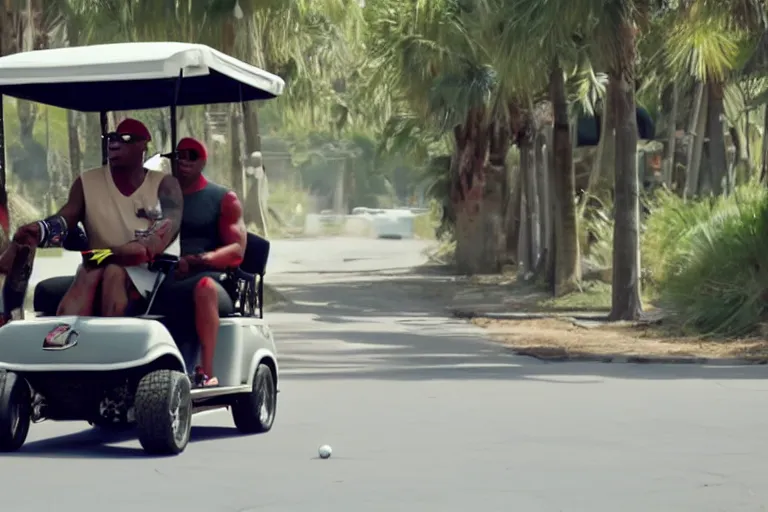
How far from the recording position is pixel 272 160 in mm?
127625

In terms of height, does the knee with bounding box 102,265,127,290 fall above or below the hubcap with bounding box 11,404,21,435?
above

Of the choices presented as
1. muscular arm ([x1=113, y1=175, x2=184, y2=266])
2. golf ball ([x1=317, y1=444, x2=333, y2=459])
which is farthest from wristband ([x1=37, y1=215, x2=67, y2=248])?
golf ball ([x1=317, y1=444, x2=333, y2=459])

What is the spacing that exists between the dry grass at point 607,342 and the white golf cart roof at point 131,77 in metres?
7.07

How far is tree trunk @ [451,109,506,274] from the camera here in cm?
4109

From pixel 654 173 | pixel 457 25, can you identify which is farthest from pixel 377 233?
pixel 457 25

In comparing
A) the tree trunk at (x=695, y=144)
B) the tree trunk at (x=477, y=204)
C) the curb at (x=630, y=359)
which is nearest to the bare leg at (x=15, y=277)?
the curb at (x=630, y=359)

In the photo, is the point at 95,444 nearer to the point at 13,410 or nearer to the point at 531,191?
the point at 13,410

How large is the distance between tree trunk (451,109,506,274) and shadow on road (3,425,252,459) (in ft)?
92.8

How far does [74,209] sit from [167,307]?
0.92 m

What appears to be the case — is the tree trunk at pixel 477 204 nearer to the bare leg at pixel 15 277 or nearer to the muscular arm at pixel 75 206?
the muscular arm at pixel 75 206

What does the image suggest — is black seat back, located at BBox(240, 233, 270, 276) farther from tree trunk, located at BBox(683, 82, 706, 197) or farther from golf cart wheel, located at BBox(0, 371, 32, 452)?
tree trunk, located at BBox(683, 82, 706, 197)

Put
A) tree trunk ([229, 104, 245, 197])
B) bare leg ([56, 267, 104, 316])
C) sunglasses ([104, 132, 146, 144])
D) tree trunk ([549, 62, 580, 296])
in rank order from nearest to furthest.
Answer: bare leg ([56, 267, 104, 316]) → sunglasses ([104, 132, 146, 144]) → tree trunk ([549, 62, 580, 296]) → tree trunk ([229, 104, 245, 197])

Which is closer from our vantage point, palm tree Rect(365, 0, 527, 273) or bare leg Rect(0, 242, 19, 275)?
bare leg Rect(0, 242, 19, 275)

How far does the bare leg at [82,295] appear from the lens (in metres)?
11.3
